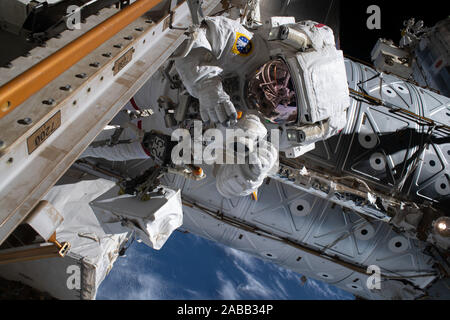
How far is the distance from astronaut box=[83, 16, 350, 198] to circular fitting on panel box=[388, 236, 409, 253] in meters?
1.82

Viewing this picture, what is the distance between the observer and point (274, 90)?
254 cm

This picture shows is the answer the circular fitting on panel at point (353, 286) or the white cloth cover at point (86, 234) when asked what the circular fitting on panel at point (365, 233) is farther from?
the white cloth cover at point (86, 234)

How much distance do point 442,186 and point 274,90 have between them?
244 centimetres

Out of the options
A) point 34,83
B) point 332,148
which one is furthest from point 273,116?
point 34,83

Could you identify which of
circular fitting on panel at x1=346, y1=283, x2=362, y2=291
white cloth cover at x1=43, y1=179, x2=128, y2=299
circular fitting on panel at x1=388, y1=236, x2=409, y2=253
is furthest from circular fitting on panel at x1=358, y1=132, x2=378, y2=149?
white cloth cover at x1=43, y1=179, x2=128, y2=299

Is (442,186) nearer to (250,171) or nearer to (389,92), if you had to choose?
(389,92)

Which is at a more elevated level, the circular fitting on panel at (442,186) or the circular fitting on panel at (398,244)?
the circular fitting on panel at (442,186)

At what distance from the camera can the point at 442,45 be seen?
23.0 ft

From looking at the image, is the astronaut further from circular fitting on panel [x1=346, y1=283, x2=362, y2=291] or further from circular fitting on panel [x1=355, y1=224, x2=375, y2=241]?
circular fitting on panel [x1=346, y1=283, x2=362, y2=291]

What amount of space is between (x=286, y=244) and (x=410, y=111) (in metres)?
2.27

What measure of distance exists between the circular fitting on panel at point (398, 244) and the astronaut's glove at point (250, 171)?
7.05ft

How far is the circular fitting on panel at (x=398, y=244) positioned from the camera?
345 centimetres

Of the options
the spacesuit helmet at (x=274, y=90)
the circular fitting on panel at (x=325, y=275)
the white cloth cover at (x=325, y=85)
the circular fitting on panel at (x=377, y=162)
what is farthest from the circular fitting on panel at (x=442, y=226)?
the spacesuit helmet at (x=274, y=90)

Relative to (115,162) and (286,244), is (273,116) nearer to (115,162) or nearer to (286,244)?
(286,244)
